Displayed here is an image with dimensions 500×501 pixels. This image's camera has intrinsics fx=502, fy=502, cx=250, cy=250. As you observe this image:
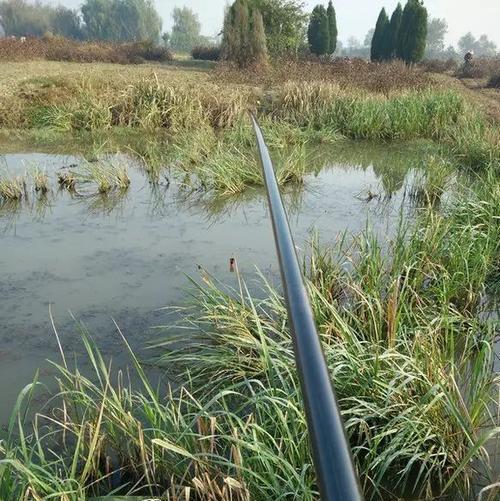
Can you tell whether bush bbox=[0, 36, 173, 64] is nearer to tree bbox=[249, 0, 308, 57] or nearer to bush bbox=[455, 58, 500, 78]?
tree bbox=[249, 0, 308, 57]

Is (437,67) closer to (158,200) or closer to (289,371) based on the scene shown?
(158,200)

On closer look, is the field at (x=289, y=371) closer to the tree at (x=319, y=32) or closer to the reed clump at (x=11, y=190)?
the reed clump at (x=11, y=190)

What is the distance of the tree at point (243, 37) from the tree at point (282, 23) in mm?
4563

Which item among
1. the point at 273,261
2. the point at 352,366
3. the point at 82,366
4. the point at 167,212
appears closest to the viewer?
the point at 352,366

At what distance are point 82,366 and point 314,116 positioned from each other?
26.4 feet

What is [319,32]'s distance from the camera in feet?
92.0

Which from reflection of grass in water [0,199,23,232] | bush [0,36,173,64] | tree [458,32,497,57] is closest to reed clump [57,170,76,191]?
reflection of grass in water [0,199,23,232]

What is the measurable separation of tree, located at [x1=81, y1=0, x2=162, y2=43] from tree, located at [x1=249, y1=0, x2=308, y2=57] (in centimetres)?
5125

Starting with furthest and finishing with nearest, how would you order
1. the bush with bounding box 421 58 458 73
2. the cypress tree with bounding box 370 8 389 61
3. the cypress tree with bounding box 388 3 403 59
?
the cypress tree with bounding box 370 8 389 61, the cypress tree with bounding box 388 3 403 59, the bush with bounding box 421 58 458 73

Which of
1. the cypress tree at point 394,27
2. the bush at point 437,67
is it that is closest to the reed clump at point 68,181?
the bush at point 437,67

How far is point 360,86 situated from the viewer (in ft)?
38.9

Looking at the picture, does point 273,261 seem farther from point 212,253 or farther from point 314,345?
point 314,345

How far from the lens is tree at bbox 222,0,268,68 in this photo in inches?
681

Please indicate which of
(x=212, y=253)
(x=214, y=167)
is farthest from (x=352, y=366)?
(x=214, y=167)
